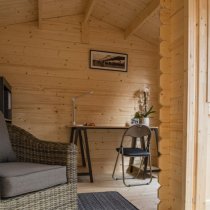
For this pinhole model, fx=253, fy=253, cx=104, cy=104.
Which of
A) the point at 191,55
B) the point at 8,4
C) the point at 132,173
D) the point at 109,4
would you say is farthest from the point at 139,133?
the point at 8,4

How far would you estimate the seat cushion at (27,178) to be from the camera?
5.01ft

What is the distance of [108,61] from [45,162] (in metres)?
2.40

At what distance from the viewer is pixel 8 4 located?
3.10 m

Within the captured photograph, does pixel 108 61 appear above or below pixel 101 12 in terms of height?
below

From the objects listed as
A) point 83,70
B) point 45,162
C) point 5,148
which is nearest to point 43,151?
point 45,162

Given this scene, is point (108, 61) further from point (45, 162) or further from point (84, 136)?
point (45, 162)

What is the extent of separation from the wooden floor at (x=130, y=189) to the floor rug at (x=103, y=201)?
9 centimetres

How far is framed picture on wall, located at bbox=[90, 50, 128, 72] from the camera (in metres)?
3.93

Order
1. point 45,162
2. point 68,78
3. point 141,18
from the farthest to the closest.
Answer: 1. point 68,78
2. point 141,18
3. point 45,162


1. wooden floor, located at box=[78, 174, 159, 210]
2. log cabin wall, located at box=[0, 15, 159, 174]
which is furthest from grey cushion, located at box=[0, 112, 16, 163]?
log cabin wall, located at box=[0, 15, 159, 174]

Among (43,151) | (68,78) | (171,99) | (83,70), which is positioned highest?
(83,70)

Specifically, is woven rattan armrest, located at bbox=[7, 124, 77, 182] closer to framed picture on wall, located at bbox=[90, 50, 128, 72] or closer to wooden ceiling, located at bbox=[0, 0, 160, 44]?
wooden ceiling, located at bbox=[0, 0, 160, 44]

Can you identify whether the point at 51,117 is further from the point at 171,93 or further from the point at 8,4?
→ the point at 171,93

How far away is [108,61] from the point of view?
3988 millimetres
